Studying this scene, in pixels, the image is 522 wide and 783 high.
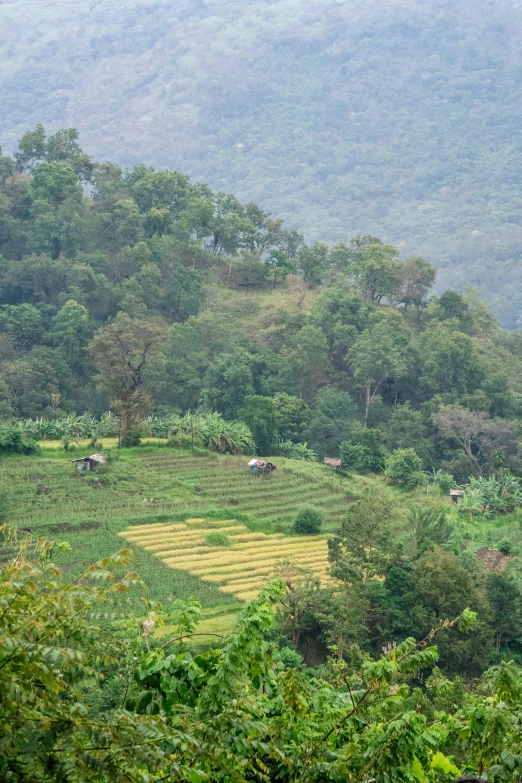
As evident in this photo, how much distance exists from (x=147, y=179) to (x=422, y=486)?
2126cm

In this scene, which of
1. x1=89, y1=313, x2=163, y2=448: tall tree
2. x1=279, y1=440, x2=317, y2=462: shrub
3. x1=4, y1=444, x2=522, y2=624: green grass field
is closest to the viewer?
x1=4, y1=444, x2=522, y2=624: green grass field

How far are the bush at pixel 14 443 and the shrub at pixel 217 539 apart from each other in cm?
603

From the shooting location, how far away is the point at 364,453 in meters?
31.0

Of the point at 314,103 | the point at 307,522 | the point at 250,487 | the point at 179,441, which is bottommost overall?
the point at 307,522

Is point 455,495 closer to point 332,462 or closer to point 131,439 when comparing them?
point 332,462

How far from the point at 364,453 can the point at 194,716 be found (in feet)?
88.6

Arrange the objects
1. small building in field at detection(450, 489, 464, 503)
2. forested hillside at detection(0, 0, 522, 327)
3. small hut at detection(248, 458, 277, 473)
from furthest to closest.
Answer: forested hillside at detection(0, 0, 522, 327)
small building in field at detection(450, 489, 464, 503)
small hut at detection(248, 458, 277, 473)

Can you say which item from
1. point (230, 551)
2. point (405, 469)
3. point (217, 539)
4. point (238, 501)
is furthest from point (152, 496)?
point (405, 469)

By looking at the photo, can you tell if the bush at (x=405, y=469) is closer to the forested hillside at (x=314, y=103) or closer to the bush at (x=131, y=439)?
the bush at (x=131, y=439)

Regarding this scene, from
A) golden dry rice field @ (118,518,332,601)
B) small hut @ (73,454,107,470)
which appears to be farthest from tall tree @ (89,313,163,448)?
golden dry rice field @ (118,518,332,601)

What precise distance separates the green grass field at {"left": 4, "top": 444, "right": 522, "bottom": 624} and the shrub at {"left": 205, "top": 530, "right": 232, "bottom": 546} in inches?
12.2

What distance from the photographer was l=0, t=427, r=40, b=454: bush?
24.9m

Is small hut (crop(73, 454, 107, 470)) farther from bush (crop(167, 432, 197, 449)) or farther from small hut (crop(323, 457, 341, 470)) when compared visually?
small hut (crop(323, 457, 341, 470))

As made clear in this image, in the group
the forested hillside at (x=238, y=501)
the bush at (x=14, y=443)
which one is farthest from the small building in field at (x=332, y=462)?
the bush at (x=14, y=443)
